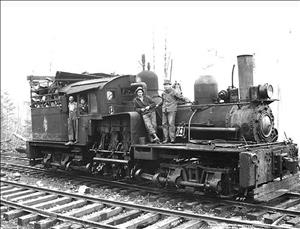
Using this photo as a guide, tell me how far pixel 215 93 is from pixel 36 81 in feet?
22.4

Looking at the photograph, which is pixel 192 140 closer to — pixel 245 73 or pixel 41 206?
pixel 245 73

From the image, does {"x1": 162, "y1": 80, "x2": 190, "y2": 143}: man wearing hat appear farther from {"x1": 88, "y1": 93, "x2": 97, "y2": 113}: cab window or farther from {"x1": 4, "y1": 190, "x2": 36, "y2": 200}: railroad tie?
{"x1": 4, "y1": 190, "x2": 36, "y2": 200}: railroad tie

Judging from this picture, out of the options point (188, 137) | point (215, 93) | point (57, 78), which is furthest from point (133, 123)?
point (57, 78)

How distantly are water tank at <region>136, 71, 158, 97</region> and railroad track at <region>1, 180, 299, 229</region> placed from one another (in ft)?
12.2

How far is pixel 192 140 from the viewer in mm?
8281

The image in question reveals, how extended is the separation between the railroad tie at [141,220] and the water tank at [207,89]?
122 inches

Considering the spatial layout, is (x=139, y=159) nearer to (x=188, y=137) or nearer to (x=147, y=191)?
(x=147, y=191)

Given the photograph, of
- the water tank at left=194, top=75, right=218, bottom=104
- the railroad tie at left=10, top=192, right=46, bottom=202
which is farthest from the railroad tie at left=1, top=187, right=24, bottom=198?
the water tank at left=194, top=75, right=218, bottom=104

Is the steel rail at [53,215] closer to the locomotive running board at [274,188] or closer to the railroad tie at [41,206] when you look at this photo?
the railroad tie at [41,206]

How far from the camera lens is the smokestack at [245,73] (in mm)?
7805

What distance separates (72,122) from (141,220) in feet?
16.7

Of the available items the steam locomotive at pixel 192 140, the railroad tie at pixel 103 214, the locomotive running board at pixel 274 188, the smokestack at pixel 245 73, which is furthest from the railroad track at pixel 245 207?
the smokestack at pixel 245 73

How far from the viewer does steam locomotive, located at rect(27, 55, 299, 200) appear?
743 centimetres

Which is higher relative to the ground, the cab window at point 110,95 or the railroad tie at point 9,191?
the cab window at point 110,95
